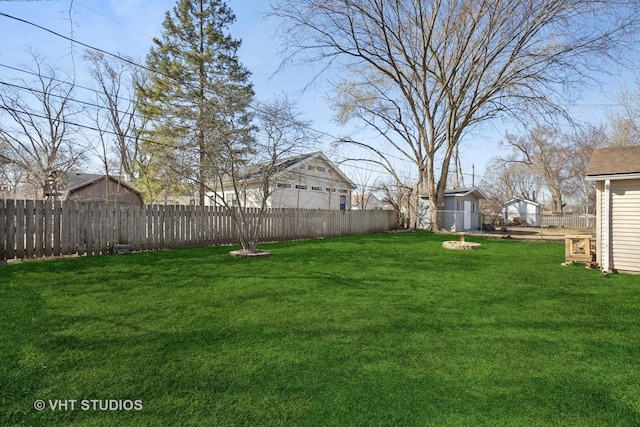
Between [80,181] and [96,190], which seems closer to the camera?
[96,190]

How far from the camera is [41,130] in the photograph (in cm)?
1515

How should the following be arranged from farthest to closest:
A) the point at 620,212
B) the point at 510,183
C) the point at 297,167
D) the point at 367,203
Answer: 1. the point at 510,183
2. the point at 367,203
3. the point at 297,167
4. the point at 620,212

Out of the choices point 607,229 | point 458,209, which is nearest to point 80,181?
point 458,209

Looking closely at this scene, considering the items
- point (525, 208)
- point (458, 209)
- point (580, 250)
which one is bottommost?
point (580, 250)

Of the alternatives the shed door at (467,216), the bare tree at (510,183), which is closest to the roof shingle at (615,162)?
the shed door at (467,216)

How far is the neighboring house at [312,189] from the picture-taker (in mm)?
20031

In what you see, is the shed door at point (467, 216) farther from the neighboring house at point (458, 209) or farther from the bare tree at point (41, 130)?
the bare tree at point (41, 130)

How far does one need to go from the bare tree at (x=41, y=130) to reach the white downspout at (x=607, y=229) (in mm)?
16831

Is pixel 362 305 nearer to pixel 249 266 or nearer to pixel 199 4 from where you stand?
pixel 249 266

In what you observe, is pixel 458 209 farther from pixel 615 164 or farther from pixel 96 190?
pixel 96 190

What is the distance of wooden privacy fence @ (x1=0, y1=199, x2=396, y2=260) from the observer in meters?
6.57

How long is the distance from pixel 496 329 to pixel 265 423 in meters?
2.51

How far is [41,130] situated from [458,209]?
75.8ft

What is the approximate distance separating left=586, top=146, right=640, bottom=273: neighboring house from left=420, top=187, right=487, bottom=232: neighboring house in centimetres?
1336
